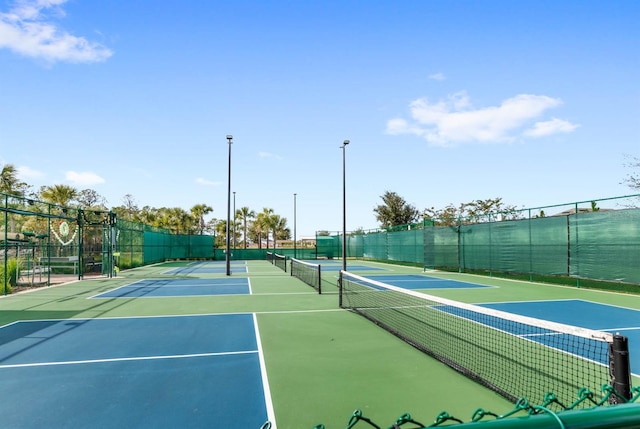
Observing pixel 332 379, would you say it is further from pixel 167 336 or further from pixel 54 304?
pixel 54 304

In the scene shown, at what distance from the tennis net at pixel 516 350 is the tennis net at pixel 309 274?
146 inches

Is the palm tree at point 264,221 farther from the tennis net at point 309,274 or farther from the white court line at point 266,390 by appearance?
the white court line at point 266,390

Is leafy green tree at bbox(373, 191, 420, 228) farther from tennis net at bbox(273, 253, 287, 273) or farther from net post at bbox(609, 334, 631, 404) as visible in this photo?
net post at bbox(609, 334, 631, 404)

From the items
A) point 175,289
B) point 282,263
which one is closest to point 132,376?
point 175,289

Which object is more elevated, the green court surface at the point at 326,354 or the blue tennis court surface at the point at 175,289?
the green court surface at the point at 326,354

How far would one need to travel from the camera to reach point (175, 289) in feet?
48.0

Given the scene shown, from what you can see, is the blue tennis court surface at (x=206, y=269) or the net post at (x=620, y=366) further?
the blue tennis court surface at (x=206, y=269)

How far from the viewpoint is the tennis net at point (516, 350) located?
4.32 metres

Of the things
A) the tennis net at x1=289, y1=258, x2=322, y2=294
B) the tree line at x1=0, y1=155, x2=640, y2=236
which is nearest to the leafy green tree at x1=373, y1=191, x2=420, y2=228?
the tree line at x1=0, y1=155, x2=640, y2=236

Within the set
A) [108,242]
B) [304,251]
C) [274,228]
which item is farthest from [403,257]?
[274,228]

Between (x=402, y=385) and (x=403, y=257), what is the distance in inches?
964

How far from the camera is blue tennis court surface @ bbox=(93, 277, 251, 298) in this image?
13.2 meters

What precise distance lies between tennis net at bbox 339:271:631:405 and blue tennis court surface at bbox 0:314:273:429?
2.85 m

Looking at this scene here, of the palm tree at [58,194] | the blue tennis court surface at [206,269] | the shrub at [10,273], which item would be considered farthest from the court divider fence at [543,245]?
the palm tree at [58,194]
